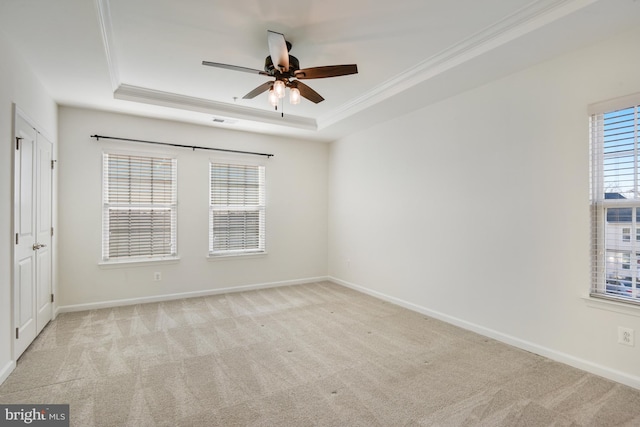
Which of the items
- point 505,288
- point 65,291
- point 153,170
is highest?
point 153,170

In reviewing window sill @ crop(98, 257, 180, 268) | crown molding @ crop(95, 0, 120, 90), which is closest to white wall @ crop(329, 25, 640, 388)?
window sill @ crop(98, 257, 180, 268)

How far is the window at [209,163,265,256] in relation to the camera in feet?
16.9

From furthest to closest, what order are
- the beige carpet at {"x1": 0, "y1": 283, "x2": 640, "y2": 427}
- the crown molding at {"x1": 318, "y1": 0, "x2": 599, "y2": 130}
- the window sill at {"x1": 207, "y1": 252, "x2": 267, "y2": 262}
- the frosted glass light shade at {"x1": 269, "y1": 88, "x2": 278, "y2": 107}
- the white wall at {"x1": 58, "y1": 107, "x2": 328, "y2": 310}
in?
the window sill at {"x1": 207, "y1": 252, "x2": 267, "y2": 262} < the white wall at {"x1": 58, "y1": 107, "x2": 328, "y2": 310} < the frosted glass light shade at {"x1": 269, "y1": 88, "x2": 278, "y2": 107} < the crown molding at {"x1": 318, "y1": 0, "x2": 599, "y2": 130} < the beige carpet at {"x1": 0, "y1": 283, "x2": 640, "y2": 427}

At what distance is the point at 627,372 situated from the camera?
8.02 ft

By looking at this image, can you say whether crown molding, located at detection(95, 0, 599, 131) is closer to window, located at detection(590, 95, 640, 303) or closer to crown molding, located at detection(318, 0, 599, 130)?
crown molding, located at detection(318, 0, 599, 130)

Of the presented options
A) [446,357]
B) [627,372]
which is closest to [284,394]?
[446,357]

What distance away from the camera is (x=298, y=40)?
9.33 feet

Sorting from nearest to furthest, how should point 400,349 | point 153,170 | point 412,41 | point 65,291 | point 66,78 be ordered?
point 412,41
point 400,349
point 66,78
point 65,291
point 153,170

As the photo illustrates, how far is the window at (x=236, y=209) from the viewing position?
5148 millimetres

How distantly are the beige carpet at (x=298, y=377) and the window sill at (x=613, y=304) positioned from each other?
22.2 inches

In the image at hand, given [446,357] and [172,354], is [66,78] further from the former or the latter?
[446,357]

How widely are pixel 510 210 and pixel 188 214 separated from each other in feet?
14.1

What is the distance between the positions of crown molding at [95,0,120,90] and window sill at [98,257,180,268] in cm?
231

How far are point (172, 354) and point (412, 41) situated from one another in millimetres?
3609
